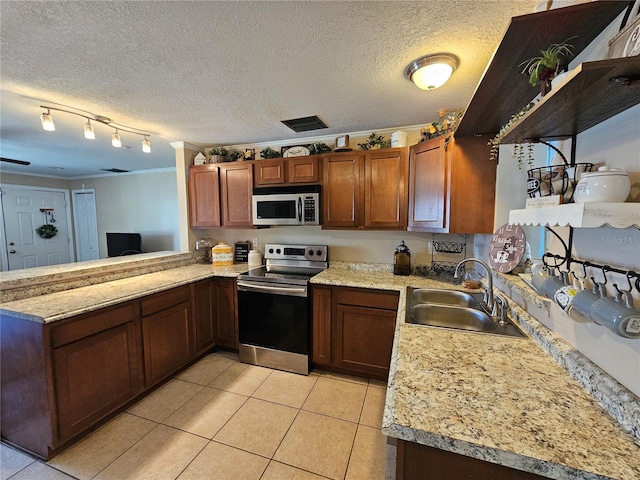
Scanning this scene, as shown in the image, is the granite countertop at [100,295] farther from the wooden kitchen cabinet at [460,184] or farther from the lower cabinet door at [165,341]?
the wooden kitchen cabinet at [460,184]

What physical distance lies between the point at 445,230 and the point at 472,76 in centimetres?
106

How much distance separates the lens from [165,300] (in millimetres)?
2283

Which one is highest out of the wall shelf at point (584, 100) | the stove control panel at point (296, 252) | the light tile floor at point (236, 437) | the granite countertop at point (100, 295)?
the wall shelf at point (584, 100)

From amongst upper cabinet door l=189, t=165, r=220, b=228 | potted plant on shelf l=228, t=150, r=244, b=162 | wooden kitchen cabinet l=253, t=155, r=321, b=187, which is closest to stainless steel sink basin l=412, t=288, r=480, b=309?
wooden kitchen cabinet l=253, t=155, r=321, b=187

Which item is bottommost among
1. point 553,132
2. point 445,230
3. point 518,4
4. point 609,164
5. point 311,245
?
point 311,245

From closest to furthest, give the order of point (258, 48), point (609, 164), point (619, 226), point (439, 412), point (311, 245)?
1. point (619, 226)
2. point (439, 412)
3. point (609, 164)
4. point (258, 48)
5. point (311, 245)

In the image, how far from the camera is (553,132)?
1.07 metres

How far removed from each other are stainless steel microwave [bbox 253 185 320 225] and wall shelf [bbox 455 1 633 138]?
5.23 feet

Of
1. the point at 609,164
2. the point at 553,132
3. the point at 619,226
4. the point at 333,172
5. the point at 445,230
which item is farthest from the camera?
the point at 333,172

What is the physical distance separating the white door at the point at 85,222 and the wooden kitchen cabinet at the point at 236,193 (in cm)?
446

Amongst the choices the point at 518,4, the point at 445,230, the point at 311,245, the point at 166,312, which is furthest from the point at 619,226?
the point at 166,312

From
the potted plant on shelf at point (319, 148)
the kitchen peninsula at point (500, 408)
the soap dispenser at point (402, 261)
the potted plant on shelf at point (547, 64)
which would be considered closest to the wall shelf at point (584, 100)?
the potted plant on shelf at point (547, 64)

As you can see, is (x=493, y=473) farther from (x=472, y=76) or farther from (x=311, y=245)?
(x=311, y=245)

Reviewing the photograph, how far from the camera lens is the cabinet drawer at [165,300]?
6.96 feet
